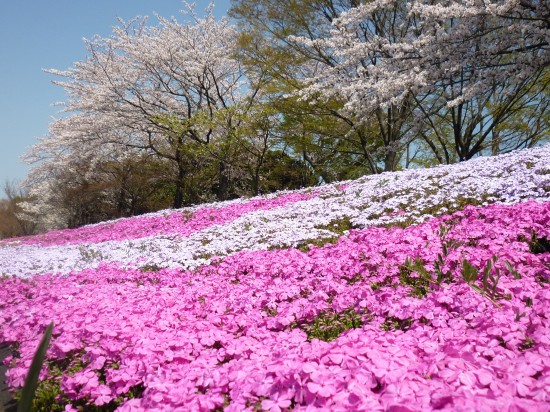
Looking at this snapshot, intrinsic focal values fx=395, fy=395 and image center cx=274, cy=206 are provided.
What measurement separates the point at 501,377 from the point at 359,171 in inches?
1122

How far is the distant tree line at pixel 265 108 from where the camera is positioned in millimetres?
15789

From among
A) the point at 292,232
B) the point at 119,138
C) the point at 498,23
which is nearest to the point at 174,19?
the point at 119,138

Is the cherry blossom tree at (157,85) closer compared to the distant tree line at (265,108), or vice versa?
the distant tree line at (265,108)

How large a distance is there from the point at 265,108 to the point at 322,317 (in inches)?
755

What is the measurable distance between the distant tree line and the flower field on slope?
831 centimetres

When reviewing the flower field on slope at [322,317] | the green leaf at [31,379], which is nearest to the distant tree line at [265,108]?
the flower field on slope at [322,317]

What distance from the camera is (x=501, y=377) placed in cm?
219

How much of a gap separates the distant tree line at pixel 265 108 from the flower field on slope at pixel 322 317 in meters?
8.31

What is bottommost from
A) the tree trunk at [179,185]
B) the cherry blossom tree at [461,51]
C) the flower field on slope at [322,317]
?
the flower field on slope at [322,317]

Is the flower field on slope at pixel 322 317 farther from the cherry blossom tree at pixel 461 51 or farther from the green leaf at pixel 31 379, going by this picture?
the cherry blossom tree at pixel 461 51

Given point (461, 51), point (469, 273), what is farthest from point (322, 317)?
point (461, 51)

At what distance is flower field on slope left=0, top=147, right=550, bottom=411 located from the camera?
224cm

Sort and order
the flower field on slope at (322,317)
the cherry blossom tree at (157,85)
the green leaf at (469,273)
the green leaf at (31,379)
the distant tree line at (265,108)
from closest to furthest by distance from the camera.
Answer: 1. the green leaf at (31,379)
2. the flower field on slope at (322,317)
3. the green leaf at (469,273)
4. the distant tree line at (265,108)
5. the cherry blossom tree at (157,85)

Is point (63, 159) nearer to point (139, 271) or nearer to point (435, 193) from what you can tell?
point (139, 271)
